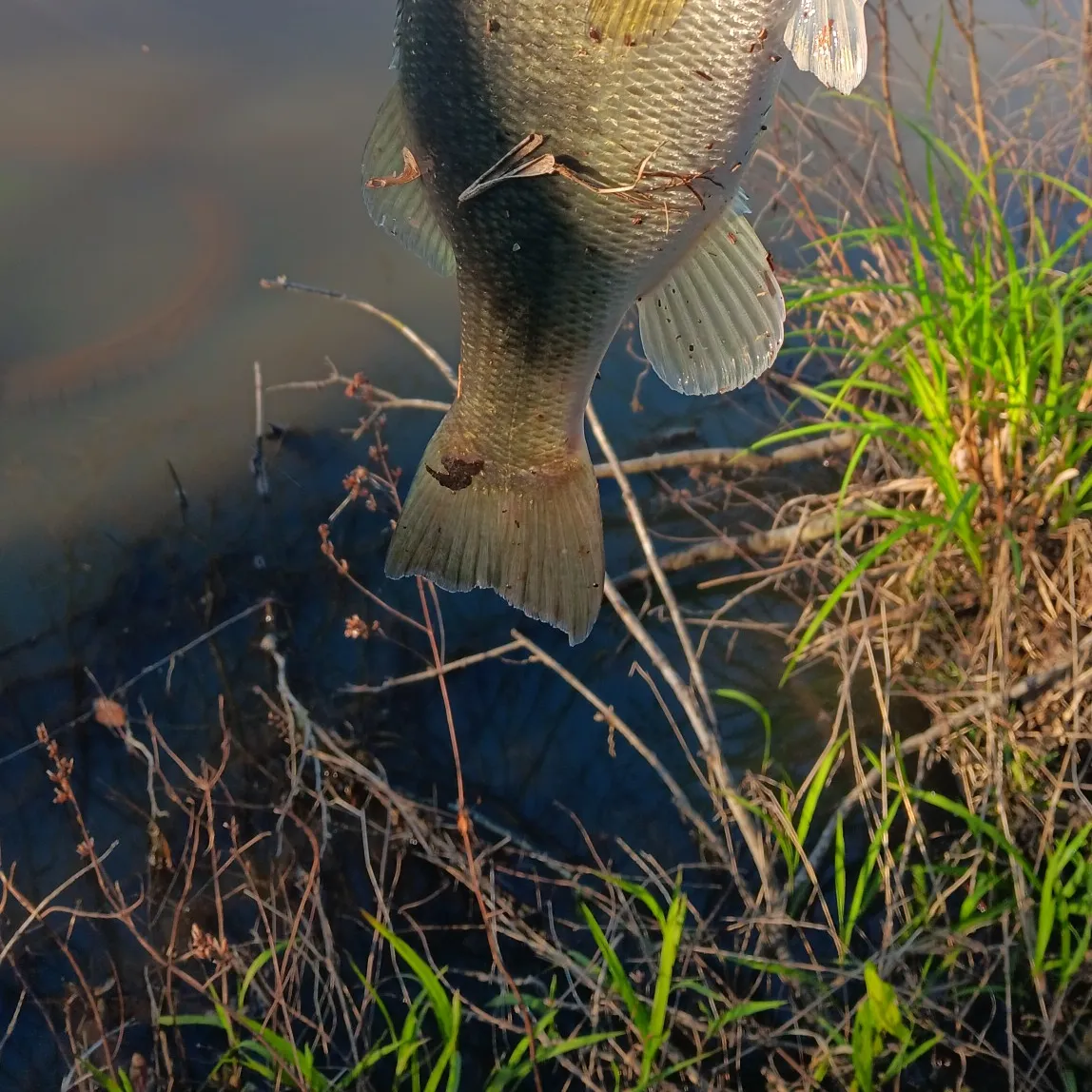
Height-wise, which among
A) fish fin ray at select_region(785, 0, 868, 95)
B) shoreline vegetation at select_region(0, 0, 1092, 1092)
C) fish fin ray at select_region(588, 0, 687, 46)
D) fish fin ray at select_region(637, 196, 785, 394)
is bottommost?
shoreline vegetation at select_region(0, 0, 1092, 1092)

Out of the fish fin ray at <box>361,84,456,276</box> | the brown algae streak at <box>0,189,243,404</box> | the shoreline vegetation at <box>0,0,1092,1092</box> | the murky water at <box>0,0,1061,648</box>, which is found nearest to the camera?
the fish fin ray at <box>361,84,456,276</box>

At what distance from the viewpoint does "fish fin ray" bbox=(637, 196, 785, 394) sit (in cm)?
110

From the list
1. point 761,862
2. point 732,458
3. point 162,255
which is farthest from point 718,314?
point 162,255

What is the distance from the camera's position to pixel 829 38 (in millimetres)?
945

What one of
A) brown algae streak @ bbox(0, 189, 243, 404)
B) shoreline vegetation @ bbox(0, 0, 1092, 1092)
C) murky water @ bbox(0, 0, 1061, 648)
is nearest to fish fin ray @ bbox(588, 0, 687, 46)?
shoreline vegetation @ bbox(0, 0, 1092, 1092)

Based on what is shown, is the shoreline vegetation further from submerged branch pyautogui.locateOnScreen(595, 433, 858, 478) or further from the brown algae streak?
the brown algae streak

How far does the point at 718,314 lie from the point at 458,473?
1.42ft

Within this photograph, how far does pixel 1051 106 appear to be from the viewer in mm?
3268

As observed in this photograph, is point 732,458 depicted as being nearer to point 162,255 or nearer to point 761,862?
point 761,862

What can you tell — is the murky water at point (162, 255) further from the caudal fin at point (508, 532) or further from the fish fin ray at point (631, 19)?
the fish fin ray at point (631, 19)

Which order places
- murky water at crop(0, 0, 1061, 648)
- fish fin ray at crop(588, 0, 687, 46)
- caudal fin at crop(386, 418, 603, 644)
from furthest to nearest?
murky water at crop(0, 0, 1061, 648), caudal fin at crop(386, 418, 603, 644), fish fin ray at crop(588, 0, 687, 46)

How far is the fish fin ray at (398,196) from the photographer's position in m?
1.08

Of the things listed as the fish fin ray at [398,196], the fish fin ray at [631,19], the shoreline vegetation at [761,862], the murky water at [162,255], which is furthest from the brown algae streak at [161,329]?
the fish fin ray at [631,19]

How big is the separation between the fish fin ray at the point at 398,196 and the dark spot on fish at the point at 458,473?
273 millimetres
